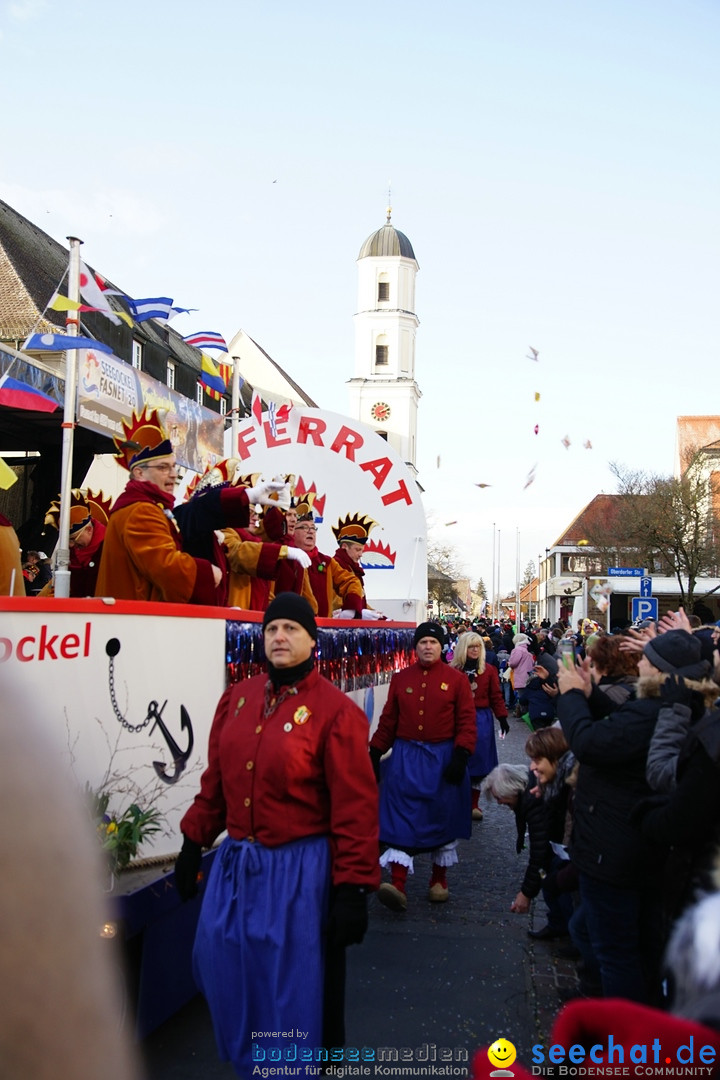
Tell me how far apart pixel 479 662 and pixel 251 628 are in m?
6.05

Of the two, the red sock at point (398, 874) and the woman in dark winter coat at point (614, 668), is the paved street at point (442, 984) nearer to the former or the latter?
the red sock at point (398, 874)

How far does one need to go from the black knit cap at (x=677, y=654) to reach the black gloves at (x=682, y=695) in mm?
86

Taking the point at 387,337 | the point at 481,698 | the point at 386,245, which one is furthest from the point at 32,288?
the point at 386,245

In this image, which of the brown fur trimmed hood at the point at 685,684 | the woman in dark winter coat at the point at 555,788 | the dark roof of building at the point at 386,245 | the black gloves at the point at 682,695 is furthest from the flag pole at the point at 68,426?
the dark roof of building at the point at 386,245

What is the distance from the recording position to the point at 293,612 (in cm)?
379

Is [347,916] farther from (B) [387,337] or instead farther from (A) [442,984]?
(B) [387,337]

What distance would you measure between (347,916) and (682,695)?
1.64 meters

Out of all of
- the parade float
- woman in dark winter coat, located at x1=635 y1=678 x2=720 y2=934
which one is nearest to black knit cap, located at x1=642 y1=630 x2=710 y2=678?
woman in dark winter coat, located at x1=635 y1=678 x2=720 y2=934

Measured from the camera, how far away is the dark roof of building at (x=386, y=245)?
7688 cm

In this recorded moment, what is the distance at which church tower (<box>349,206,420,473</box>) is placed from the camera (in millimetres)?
74188

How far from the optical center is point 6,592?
15.6ft

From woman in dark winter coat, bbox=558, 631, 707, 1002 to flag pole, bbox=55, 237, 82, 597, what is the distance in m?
3.27

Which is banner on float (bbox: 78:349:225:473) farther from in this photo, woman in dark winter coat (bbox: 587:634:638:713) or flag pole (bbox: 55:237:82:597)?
woman in dark winter coat (bbox: 587:634:638:713)

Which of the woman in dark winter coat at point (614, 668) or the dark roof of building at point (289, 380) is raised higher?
the dark roof of building at point (289, 380)
